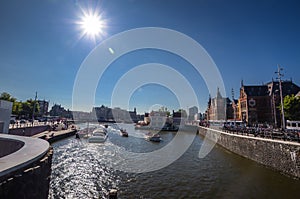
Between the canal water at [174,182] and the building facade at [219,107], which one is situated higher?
the building facade at [219,107]

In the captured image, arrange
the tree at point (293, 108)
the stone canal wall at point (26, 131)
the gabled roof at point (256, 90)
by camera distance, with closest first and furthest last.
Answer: the stone canal wall at point (26, 131), the tree at point (293, 108), the gabled roof at point (256, 90)

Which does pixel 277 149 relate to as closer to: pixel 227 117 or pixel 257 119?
pixel 257 119

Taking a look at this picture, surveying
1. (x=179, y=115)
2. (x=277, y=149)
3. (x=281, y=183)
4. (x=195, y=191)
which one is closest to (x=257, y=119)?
(x=277, y=149)

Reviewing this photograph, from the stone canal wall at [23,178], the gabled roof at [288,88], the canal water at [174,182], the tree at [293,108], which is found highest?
the gabled roof at [288,88]

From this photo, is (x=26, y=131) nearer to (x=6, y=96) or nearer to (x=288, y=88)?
(x=6, y=96)

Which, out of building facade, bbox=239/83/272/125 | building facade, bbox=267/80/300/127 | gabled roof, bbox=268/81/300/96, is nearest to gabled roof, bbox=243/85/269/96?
building facade, bbox=239/83/272/125

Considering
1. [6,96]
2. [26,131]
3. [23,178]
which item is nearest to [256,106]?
[26,131]

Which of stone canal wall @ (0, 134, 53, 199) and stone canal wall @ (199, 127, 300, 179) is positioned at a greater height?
stone canal wall @ (0, 134, 53, 199)

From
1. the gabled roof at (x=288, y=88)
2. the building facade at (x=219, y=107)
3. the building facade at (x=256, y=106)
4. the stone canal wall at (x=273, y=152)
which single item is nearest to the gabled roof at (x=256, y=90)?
the building facade at (x=256, y=106)

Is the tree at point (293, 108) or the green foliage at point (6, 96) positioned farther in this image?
the green foliage at point (6, 96)

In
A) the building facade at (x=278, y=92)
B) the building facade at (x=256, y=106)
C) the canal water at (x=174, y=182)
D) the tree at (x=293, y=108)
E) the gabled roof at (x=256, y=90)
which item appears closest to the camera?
the canal water at (x=174, y=182)

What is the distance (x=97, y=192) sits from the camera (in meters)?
11.5

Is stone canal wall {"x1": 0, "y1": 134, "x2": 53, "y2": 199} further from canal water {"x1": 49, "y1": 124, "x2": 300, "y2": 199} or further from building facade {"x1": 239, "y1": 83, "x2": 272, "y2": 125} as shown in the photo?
building facade {"x1": 239, "y1": 83, "x2": 272, "y2": 125}

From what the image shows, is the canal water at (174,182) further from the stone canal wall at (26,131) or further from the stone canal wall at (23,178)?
the stone canal wall at (26,131)
